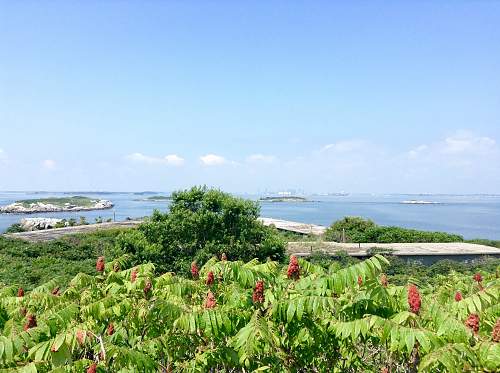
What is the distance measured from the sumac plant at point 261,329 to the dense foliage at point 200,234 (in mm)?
13883

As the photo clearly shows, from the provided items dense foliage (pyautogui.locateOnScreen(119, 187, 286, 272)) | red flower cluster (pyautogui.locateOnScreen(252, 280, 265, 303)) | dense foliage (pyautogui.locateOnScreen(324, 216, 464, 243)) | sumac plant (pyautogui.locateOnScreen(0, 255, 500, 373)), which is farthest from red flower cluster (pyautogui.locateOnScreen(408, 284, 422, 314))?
dense foliage (pyautogui.locateOnScreen(324, 216, 464, 243))

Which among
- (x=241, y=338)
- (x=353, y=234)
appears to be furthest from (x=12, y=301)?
(x=353, y=234)

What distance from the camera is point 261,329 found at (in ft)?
11.0

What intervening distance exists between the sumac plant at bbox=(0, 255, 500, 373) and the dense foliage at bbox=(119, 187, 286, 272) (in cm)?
1388

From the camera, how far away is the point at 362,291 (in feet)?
14.6

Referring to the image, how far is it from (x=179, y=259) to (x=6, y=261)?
29.4ft

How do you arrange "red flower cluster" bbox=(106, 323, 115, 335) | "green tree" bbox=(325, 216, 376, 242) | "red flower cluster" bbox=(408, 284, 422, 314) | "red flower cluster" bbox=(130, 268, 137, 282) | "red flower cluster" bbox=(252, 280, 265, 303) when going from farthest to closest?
"green tree" bbox=(325, 216, 376, 242) < "red flower cluster" bbox=(130, 268, 137, 282) < "red flower cluster" bbox=(106, 323, 115, 335) < "red flower cluster" bbox=(252, 280, 265, 303) < "red flower cluster" bbox=(408, 284, 422, 314)

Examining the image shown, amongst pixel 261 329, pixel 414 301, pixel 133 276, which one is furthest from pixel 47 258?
pixel 414 301

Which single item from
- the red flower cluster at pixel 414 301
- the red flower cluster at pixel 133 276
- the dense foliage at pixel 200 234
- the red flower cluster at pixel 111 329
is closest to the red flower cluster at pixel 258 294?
the red flower cluster at pixel 414 301

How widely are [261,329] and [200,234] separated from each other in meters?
16.6

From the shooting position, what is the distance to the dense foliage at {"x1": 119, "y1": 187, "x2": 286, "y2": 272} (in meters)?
19.0

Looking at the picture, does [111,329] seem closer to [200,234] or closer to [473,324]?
[473,324]

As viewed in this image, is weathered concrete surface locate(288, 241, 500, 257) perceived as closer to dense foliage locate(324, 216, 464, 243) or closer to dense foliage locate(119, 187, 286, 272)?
dense foliage locate(119, 187, 286, 272)

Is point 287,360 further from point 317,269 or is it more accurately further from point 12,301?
point 12,301
